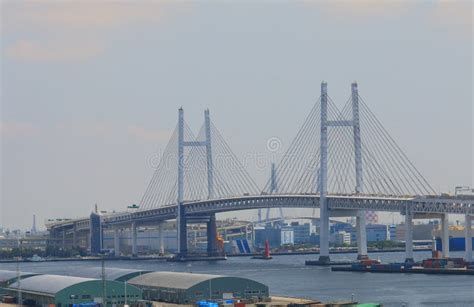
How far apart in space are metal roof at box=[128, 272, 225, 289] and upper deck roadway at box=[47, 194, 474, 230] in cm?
2018

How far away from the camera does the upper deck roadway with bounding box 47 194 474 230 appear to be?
64.4 meters

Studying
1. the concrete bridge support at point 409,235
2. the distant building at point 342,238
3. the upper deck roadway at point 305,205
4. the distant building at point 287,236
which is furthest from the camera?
the distant building at point 287,236

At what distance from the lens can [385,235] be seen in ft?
469

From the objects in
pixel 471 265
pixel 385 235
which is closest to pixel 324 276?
pixel 471 265

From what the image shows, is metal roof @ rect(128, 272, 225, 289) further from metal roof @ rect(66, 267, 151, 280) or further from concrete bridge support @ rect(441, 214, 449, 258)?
concrete bridge support @ rect(441, 214, 449, 258)

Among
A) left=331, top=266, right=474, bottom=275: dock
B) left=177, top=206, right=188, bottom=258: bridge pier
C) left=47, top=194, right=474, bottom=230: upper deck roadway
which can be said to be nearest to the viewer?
left=331, top=266, right=474, bottom=275: dock

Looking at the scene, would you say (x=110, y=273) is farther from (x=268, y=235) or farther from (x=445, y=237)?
(x=268, y=235)

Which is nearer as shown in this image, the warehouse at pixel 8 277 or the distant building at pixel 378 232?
the warehouse at pixel 8 277

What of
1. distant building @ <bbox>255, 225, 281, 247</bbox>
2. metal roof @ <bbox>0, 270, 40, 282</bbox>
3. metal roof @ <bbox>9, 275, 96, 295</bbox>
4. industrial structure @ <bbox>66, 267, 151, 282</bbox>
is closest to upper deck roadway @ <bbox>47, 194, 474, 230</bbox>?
industrial structure @ <bbox>66, 267, 151, 282</bbox>

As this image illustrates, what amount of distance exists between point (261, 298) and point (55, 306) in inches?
239

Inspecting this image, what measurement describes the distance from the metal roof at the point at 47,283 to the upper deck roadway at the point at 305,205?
2309 cm

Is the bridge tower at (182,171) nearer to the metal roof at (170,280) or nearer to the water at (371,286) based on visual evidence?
the water at (371,286)

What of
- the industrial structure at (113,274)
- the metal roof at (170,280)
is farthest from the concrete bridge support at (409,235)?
the metal roof at (170,280)

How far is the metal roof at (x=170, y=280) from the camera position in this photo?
44.0 m
